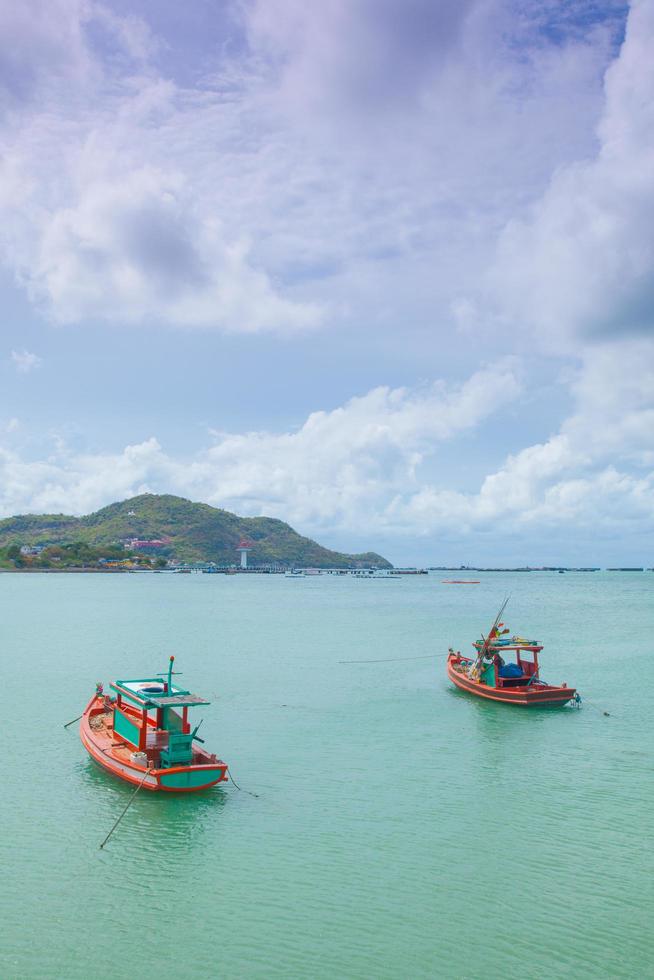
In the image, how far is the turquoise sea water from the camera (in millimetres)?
13406

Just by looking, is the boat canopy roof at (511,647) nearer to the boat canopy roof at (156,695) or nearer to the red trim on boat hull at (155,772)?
the boat canopy roof at (156,695)

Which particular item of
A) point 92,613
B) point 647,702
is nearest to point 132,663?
point 647,702

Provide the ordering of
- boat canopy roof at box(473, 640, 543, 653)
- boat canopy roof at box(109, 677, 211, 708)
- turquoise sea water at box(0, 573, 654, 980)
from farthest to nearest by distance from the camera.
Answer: boat canopy roof at box(473, 640, 543, 653)
boat canopy roof at box(109, 677, 211, 708)
turquoise sea water at box(0, 573, 654, 980)

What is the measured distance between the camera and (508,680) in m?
36.8

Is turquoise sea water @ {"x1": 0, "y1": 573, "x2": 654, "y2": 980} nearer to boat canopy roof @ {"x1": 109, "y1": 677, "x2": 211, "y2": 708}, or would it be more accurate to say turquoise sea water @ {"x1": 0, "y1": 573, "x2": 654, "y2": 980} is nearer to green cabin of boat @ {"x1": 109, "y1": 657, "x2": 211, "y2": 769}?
green cabin of boat @ {"x1": 109, "y1": 657, "x2": 211, "y2": 769}

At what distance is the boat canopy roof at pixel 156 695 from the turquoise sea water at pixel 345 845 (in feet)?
8.58

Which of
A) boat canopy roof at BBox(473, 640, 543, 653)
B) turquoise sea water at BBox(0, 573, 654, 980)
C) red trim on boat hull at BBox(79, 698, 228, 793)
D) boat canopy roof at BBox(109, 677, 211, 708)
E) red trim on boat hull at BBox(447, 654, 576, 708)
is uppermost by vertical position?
boat canopy roof at BBox(473, 640, 543, 653)

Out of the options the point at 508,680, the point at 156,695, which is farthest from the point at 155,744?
the point at 508,680

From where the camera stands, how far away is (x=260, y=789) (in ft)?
72.3

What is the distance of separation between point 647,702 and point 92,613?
6652 centimetres

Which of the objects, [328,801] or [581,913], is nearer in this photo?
[581,913]

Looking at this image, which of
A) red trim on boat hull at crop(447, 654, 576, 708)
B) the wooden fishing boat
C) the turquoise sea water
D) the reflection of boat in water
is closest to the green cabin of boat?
the wooden fishing boat

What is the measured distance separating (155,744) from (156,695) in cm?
150

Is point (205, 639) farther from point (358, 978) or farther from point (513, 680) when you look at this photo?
point (358, 978)
